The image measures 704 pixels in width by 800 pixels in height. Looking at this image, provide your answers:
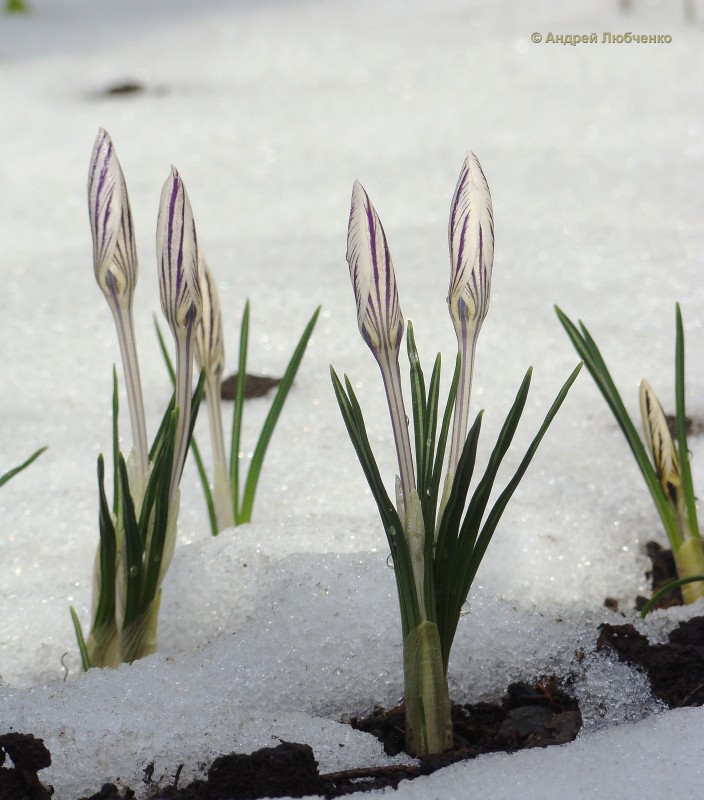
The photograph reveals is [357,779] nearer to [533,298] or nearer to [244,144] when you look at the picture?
[533,298]

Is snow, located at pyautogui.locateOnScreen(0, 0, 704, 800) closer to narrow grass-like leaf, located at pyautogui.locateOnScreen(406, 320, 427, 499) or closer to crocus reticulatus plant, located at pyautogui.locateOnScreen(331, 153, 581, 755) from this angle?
crocus reticulatus plant, located at pyautogui.locateOnScreen(331, 153, 581, 755)

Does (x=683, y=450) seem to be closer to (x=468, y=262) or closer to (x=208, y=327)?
(x=468, y=262)

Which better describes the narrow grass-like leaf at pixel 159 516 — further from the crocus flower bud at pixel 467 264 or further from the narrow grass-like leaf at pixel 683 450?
the narrow grass-like leaf at pixel 683 450

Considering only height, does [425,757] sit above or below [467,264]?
below

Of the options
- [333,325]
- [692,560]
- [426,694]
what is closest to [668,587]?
[692,560]

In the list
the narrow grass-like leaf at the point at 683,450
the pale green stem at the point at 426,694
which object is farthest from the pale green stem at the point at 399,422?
the narrow grass-like leaf at the point at 683,450

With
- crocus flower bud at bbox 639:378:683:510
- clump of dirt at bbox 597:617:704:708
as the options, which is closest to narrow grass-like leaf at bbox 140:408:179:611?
clump of dirt at bbox 597:617:704:708
